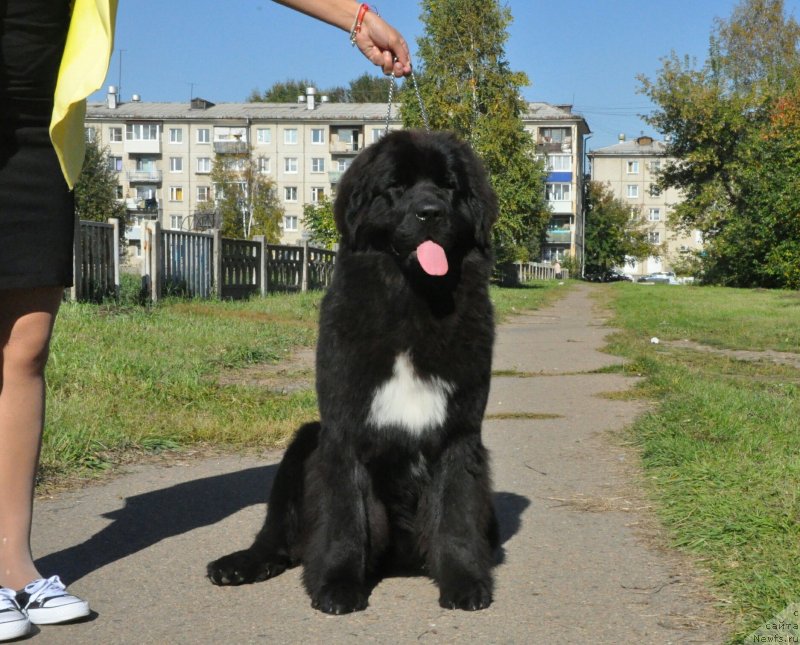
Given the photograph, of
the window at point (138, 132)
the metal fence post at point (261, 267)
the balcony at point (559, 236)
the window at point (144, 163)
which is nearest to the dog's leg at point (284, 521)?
the metal fence post at point (261, 267)

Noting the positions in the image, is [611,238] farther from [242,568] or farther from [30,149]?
[30,149]

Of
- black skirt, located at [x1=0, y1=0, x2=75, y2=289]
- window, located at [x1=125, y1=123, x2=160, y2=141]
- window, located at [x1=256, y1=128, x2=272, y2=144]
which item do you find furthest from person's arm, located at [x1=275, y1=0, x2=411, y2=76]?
window, located at [x1=125, y1=123, x2=160, y2=141]

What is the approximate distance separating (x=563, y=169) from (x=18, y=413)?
104195 millimetres

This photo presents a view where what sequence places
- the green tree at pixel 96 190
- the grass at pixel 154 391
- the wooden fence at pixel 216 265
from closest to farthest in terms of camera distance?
the grass at pixel 154 391 < the wooden fence at pixel 216 265 < the green tree at pixel 96 190

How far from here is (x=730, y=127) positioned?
5041 centimetres

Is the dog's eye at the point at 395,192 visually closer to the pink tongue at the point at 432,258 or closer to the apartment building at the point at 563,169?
the pink tongue at the point at 432,258

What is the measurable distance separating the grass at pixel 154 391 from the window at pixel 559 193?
95336 mm

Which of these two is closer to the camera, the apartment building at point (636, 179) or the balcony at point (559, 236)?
the balcony at point (559, 236)

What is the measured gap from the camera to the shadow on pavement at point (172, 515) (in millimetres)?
3859

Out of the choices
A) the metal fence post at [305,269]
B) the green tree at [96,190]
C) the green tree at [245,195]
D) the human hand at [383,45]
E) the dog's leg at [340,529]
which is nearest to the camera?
the dog's leg at [340,529]

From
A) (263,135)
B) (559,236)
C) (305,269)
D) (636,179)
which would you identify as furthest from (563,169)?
(305,269)

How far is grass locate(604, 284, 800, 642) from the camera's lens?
3.42 metres

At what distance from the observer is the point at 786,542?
380 centimetres

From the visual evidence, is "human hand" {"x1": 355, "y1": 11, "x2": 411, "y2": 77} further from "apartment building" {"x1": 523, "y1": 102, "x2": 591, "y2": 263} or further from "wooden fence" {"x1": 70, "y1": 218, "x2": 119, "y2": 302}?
"apartment building" {"x1": 523, "y1": 102, "x2": 591, "y2": 263}
